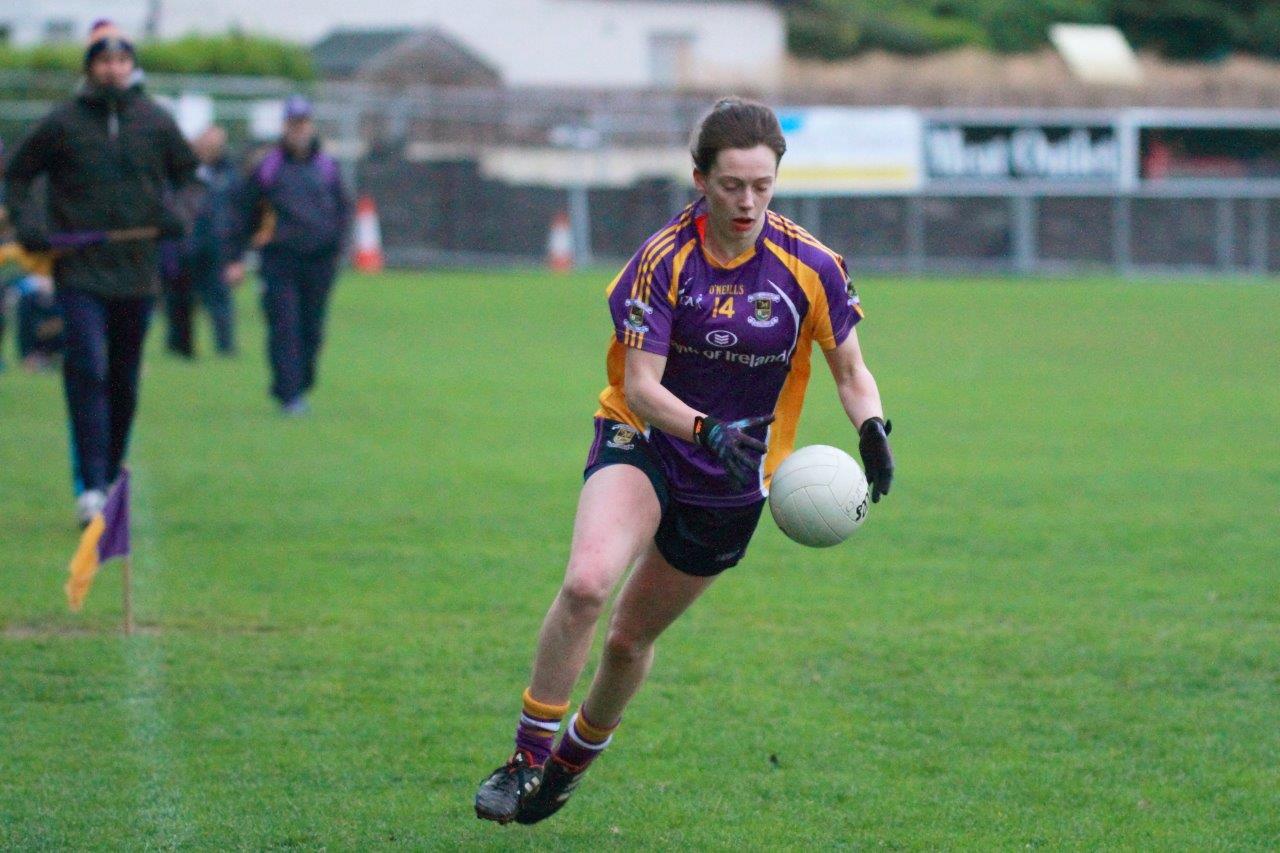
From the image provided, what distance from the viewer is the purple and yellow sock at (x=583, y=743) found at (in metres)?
5.32

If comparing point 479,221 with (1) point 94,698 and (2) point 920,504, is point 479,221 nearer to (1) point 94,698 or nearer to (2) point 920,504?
(2) point 920,504

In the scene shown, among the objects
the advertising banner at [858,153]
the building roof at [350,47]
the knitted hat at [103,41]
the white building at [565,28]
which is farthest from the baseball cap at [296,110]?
the white building at [565,28]

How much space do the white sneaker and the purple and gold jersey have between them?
470 cm

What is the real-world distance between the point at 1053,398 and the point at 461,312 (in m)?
10.5

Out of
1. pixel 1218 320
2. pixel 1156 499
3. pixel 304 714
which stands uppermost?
pixel 304 714

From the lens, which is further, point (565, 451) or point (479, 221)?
point (479, 221)

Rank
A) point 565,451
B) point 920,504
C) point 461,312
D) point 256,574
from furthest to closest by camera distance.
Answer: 1. point 461,312
2. point 565,451
3. point 920,504
4. point 256,574

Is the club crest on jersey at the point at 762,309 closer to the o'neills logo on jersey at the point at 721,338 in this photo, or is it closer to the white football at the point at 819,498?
the o'neills logo on jersey at the point at 721,338

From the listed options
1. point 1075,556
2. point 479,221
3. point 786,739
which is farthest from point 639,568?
point 479,221

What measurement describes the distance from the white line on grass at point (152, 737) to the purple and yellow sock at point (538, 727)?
3.29ft

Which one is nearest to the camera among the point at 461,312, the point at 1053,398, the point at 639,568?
the point at 639,568

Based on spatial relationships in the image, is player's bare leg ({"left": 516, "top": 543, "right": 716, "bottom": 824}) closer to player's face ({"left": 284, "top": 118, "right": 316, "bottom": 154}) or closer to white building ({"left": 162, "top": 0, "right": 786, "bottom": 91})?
player's face ({"left": 284, "top": 118, "right": 316, "bottom": 154})

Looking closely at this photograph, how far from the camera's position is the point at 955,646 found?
23.8 feet

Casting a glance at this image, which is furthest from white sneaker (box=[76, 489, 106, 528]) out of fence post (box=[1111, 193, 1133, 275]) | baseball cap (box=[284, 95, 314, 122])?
fence post (box=[1111, 193, 1133, 275])
